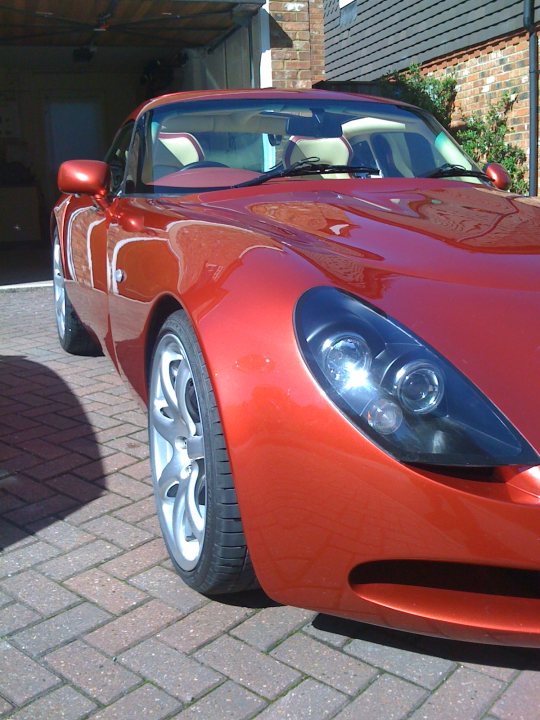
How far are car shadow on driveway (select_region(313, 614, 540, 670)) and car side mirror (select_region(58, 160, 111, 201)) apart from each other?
206cm

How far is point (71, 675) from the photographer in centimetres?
192

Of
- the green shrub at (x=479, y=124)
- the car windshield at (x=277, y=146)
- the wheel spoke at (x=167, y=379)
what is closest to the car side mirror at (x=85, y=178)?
the car windshield at (x=277, y=146)

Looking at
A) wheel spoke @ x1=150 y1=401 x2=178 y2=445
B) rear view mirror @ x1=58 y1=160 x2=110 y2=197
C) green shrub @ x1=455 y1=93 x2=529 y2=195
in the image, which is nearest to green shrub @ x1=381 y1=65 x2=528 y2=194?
green shrub @ x1=455 y1=93 x2=529 y2=195

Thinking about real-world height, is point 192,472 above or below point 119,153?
below

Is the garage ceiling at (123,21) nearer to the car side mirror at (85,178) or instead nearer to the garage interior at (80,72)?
the garage interior at (80,72)

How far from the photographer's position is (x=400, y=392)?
1.68 metres

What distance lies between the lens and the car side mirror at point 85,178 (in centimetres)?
335

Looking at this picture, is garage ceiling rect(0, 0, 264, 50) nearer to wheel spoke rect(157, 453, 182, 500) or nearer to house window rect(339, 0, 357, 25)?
house window rect(339, 0, 357, 25)

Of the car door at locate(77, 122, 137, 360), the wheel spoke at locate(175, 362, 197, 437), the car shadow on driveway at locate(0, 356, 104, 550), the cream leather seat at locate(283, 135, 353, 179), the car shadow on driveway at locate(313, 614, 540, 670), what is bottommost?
the car shadow on driveway at locate(313, 614, 540, 670)

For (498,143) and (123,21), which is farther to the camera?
(123,21)

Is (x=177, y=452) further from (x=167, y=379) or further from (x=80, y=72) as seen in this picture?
(x=80, y=72)

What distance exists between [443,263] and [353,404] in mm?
556

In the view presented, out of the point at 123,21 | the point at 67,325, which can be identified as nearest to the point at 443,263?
the point at 67,325

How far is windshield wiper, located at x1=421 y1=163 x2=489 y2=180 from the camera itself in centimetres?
335
